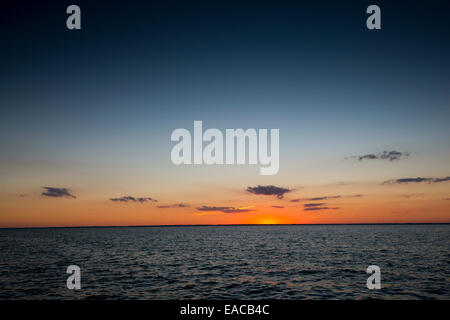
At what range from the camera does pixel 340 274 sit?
3266cm

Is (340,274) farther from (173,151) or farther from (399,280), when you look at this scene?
(173,151)

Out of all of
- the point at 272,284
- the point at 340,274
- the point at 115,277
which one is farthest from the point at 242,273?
the point at 115,277

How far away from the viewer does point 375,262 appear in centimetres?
4244
